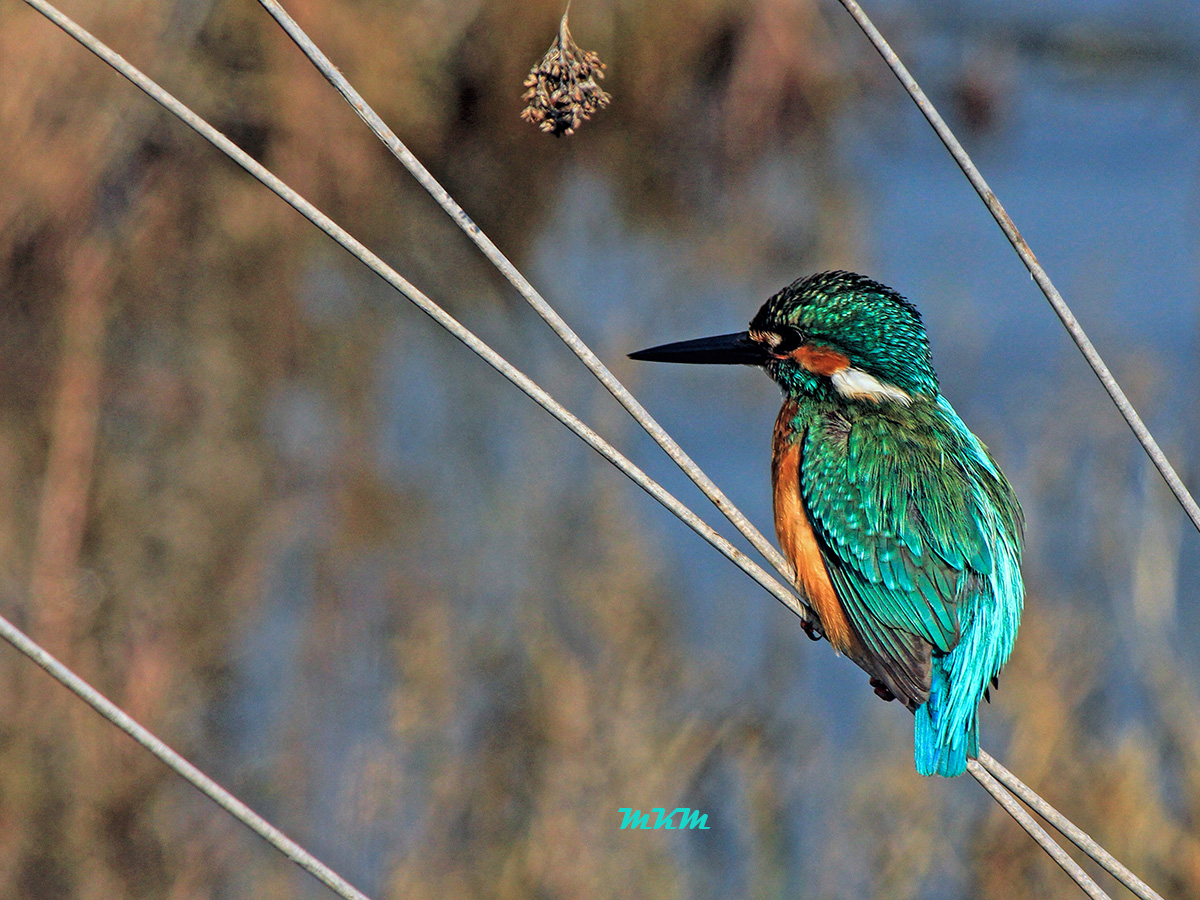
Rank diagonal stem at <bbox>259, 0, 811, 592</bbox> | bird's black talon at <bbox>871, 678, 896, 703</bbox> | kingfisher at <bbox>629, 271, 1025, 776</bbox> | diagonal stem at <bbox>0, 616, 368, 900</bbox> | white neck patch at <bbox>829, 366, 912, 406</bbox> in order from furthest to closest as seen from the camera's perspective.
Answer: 1. white neck patch at <bbox>829, 366, 912, 406</bbox>
2. bird's black talon at <bbox>871, 678, 896, 703</bbox>
3. kingfisher at <bbox>629, 271, 1025, 776</bbox>
4. diagonal stem at <bbox>259, 0, 811, 592</bbox>
5. diagonal stem at <bbox>0, 616, 368, 900</bbox>

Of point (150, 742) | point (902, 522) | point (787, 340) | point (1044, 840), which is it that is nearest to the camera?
point (150, 742)

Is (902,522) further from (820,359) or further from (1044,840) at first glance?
(1044,840)

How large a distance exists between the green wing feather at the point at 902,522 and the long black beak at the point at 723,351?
7.3 inches

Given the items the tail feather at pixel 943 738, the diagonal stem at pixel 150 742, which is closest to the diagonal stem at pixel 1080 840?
the tail feather at pixel 943 738

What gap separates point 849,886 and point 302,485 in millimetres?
2117

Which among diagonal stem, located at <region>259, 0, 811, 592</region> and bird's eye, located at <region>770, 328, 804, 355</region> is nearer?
diagonal stem, located at <region>259, 0, 811, 592</region>

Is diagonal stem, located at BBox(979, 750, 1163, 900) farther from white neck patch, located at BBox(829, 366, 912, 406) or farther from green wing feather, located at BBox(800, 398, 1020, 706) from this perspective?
white neck patch, located at BBox(829, 366, 912, 406)

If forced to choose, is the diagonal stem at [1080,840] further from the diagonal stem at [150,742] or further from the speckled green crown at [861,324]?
the speckled green crown at [861,324]

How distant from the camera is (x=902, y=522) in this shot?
2.07 metres

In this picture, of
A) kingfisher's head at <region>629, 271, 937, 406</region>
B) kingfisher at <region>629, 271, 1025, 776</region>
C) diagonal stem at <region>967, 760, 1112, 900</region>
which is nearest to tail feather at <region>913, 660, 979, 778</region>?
kingfisher at <region>629, 271, 1025, 776</region>

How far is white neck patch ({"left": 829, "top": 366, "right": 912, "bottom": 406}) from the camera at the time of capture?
7.42 ft

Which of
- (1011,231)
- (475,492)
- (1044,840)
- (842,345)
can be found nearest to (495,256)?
(1011,231)

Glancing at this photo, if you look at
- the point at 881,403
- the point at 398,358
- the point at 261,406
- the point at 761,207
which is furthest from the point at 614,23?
the point at 881,403

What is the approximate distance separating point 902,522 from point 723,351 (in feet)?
1.57
